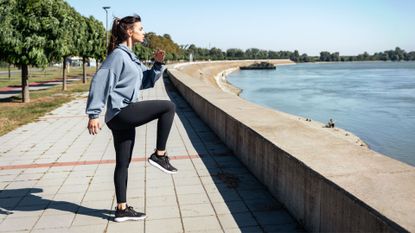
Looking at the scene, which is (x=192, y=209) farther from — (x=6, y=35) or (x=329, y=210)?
(x=6, y=35)

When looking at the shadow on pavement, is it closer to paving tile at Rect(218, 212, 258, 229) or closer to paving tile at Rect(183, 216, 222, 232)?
paving tile at Rect(183, 216, 222, 232)

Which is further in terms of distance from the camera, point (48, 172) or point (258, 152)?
point (48, 172)

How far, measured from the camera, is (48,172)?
19.2 ft

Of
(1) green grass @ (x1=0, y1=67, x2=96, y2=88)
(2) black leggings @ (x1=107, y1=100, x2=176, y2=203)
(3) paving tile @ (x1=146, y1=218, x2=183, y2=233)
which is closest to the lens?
(2) black leggings @ (x1=107, y1=100, x2=176, y2=203)

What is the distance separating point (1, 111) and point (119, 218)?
1164 cm

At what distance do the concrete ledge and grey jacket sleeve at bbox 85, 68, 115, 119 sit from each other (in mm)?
1821

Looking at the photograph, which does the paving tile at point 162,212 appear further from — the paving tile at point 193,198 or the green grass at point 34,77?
the green grass at point 34,77

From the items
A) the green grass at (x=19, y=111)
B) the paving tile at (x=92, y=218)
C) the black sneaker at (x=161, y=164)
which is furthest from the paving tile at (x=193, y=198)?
the green grass at (x=19, y=111)

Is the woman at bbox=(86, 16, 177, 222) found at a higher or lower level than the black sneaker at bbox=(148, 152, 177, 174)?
higher

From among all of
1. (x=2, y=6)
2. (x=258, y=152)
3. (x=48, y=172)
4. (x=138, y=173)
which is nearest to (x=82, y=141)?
(x=48, y=172)

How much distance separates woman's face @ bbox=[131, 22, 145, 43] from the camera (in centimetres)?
358

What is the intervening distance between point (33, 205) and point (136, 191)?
3.77ft

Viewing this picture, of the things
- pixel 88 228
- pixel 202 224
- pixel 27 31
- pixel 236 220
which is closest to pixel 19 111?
pixel 27 31

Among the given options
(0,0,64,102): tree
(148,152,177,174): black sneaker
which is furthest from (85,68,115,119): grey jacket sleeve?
(0,0,64,102): tree
